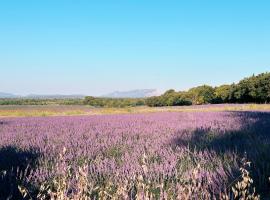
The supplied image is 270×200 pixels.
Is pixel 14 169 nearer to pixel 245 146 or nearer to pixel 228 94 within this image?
pixel 245 146

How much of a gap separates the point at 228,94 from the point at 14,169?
65.8 metres

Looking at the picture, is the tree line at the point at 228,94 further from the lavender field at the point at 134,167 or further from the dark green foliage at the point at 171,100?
the lavender field at the point at 134,167

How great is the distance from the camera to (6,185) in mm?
3705

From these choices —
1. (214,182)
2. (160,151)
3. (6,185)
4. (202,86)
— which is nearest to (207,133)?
(160,151)

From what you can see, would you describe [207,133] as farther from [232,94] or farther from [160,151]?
[232,94]

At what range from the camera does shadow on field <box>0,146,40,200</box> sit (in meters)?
3.56

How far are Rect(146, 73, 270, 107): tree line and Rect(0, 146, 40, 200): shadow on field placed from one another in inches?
2182

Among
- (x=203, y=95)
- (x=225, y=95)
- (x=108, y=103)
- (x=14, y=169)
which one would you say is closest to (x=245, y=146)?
(x=14, y=169)

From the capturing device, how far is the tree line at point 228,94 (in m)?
61.1

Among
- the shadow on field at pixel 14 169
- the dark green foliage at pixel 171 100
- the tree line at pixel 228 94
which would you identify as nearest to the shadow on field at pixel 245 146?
the shadow on field at pixel 14 169

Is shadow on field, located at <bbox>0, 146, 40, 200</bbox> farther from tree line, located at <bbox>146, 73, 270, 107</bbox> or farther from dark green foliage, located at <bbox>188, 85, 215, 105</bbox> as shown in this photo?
dark green foliage, located at <bbox>188, 85, 215, 105</bbox>

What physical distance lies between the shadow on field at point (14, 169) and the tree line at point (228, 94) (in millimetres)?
55432

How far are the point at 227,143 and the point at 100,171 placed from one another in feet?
7.98

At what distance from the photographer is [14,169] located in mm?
4785
